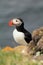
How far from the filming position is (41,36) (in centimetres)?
877

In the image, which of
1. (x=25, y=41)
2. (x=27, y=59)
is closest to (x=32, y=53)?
(x=27, y=59)

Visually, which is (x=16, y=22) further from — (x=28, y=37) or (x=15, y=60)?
(x=15, y=60)

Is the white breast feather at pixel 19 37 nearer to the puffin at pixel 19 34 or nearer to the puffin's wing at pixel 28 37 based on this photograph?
the puffin at pixel 19 34

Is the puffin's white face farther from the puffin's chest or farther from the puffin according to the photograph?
the puffin's chest

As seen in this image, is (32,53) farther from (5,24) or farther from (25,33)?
(5,24)

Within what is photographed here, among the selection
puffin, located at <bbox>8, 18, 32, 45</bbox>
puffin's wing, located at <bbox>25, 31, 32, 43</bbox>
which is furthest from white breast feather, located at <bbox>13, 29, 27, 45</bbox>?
puffin's wing, located at <bbox>25, 31, 32, 43</bbox>

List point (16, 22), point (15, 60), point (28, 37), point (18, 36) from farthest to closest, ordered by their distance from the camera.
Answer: point (28, 37), point (16, 22), point (18, 36), point (15, 60)

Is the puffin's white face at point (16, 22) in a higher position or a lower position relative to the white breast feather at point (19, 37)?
higher

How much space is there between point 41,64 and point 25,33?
4.79 metres

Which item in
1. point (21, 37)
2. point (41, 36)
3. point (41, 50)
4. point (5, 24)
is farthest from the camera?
point (5, 24)

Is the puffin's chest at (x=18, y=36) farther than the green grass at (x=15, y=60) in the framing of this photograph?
Yes

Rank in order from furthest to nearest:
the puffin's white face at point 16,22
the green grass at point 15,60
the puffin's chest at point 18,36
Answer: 1. the puffin's white face at point 16,22
2. the puffin's chest at point 18,36
3. the green grass at point 15,60

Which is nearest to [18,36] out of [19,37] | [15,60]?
[19,37]

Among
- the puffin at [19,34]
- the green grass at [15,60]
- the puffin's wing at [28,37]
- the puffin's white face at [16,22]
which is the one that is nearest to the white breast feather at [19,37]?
the puffin at [19,34]
